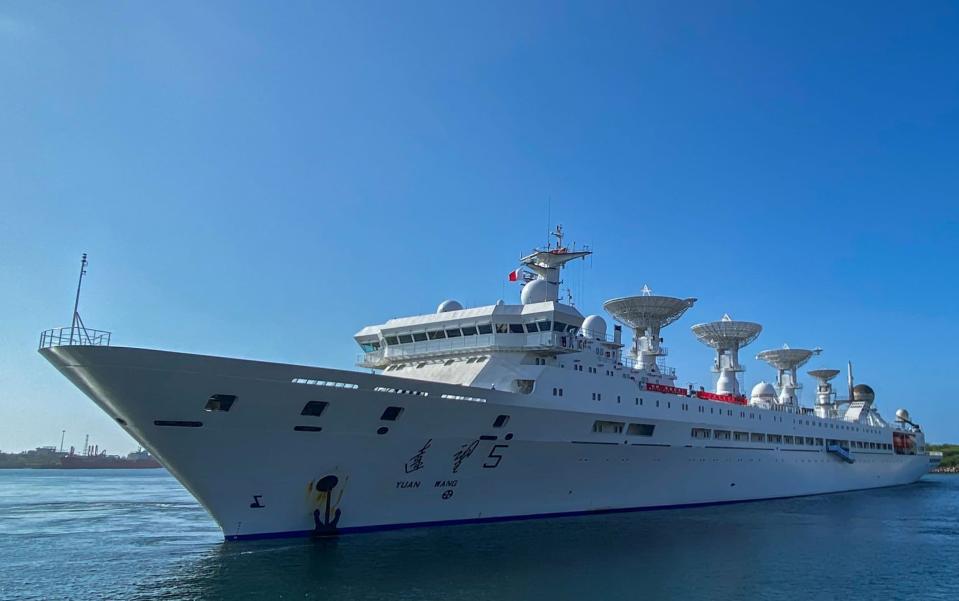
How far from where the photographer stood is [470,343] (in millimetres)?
27906

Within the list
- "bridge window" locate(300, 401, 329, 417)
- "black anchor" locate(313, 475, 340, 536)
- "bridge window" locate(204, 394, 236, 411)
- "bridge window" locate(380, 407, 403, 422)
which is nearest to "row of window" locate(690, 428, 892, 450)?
"bridge window" locate(380, 407, 403, 422)

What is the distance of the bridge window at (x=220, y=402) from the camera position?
1830 cm

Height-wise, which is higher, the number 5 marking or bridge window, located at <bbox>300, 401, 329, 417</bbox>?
A: bridge window, located at <bbox>300, 401, 329, 417</bbox>

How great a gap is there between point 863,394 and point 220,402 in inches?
2506

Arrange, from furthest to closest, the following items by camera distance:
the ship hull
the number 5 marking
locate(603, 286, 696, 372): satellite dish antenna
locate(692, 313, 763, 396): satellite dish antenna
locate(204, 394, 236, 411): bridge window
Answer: locate(692, 313, 763, 396): satellite dish antenna, locate(603, 286, 696, 372): satellite dish antenna, the number 5 marking, locate(204, 394, 236, 411): bridge window, the ship hull

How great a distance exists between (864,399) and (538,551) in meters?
54.8

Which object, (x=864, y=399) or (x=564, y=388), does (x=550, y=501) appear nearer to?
(x=564, y=388)

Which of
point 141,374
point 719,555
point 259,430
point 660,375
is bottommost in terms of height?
point 719,555

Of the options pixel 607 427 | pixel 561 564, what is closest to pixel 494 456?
pixel 561 564

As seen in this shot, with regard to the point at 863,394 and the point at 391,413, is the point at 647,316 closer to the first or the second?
the point at 391,413

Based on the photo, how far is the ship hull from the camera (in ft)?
58.7

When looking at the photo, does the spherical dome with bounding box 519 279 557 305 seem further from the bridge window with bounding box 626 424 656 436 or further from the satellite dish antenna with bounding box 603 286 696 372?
the satellite dish antenna with bounding box 603 286 696 372

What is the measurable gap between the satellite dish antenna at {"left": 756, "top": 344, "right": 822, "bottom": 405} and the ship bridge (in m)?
A: 37.4

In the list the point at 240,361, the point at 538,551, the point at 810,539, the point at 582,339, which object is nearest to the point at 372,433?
the point at 240,361
